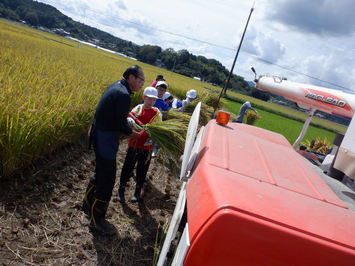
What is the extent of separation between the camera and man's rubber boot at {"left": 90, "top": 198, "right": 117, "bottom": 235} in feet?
9.99

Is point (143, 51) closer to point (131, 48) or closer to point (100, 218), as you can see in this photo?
point (131, 48)

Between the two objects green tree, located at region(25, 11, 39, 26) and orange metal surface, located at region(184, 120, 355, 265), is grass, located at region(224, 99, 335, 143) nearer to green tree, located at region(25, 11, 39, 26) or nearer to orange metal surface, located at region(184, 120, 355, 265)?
orange metal surface, located at region(184, 120, 355, 265)

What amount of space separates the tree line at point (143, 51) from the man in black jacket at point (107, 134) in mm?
34980

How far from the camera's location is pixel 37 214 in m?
2.99

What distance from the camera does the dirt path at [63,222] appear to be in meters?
2.59

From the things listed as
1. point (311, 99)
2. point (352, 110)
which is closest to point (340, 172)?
point (352, 110)

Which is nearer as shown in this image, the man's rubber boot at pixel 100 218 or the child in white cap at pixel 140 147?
the man's rubber boot at pixel 100 218

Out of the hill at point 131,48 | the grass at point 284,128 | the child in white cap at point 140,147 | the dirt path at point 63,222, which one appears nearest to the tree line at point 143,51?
the hill at point 131,48

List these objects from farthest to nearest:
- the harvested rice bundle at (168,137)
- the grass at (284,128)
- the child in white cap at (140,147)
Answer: the grass at (284,128) < the child in white cap at (140,147) < the harvested rice bundle at (168,137)

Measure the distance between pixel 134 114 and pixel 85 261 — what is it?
1.95 m

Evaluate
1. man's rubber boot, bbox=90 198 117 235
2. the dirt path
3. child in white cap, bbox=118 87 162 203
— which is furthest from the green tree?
man's rubber boot, bbox=90 198 117 235

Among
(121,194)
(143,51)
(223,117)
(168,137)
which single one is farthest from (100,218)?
(143,51)

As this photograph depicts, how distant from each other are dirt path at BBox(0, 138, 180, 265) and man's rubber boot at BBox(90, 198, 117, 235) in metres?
0.07

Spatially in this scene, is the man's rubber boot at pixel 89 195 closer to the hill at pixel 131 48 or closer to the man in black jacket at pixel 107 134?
the man in black jacket at pixel 107 134
